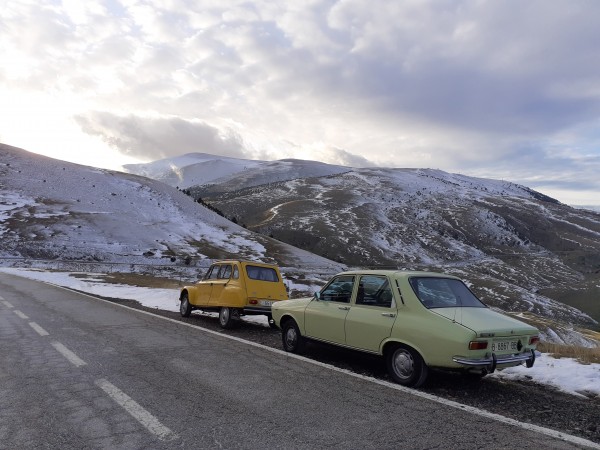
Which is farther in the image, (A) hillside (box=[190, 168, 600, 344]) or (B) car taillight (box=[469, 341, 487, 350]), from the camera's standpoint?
(A) hillside (box=[190, 168, 600, 344])

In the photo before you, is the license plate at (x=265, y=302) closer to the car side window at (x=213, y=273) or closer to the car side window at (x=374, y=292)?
the car side window at (x=213, y=273)

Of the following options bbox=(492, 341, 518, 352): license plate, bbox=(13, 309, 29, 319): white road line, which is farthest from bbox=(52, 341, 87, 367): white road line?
bbox=(492, 341, 518, 352): license plate

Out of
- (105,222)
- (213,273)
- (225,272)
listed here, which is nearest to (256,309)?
(225,272)

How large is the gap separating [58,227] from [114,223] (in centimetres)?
924

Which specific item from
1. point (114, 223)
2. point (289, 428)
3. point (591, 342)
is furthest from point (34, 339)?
point (114, 223)

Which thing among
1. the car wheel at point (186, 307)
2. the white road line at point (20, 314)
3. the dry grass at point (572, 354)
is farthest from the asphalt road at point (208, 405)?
the car wheel at point (186, 307)

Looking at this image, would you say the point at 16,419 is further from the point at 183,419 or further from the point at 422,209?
the point at 422,209

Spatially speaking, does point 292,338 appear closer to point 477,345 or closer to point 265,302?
point 265,302

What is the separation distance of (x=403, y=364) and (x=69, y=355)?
5.85 m

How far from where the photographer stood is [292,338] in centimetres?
891

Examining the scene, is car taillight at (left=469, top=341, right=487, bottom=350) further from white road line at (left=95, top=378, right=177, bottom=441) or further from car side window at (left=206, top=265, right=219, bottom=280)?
car side window at (left=206, top=265, right=219, bottom=280)

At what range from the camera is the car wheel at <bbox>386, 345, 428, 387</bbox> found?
6.49 m

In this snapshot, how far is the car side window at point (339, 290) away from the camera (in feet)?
26.3

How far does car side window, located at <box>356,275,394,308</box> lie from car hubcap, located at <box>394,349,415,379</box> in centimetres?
76
